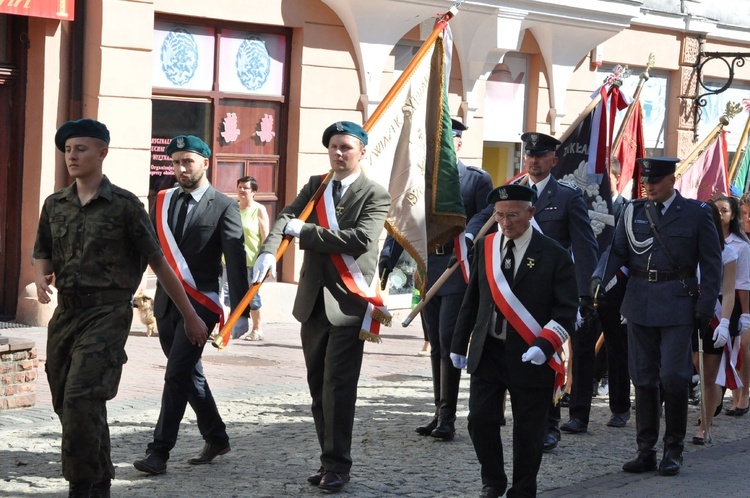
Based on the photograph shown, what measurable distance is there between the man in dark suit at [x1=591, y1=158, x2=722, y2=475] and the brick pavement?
1.13 feet

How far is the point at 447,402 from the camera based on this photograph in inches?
347

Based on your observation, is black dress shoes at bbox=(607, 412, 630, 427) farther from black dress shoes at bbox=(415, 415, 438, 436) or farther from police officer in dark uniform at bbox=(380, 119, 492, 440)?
black dress shoes at bbox=(415, 415, 438, 436)

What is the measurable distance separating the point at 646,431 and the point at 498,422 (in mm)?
1885

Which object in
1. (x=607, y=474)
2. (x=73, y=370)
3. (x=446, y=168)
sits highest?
(x=446, y=168)

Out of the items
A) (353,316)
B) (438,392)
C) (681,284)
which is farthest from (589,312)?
(353,316)

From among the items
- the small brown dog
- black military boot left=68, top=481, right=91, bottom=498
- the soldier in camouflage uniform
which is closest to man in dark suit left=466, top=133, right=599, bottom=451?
the soldier in camouflage uniform

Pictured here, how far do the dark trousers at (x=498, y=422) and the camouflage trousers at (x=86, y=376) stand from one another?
190cm

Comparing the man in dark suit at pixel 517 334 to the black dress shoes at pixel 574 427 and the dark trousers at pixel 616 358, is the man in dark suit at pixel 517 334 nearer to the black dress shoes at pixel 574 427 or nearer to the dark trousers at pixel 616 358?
the black dress shoes at pixel 574 427

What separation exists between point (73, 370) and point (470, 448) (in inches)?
132

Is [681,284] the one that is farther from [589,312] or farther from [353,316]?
[353,316]

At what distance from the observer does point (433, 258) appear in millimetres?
9188

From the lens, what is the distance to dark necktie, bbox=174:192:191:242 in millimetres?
7668

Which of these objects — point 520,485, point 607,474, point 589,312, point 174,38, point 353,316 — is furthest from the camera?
point 174,38

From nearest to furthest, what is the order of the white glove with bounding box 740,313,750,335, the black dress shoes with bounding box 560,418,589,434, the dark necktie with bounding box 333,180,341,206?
the dark necktie with bounding box 333,180,341,206, the black dress shoes with bounding box 560,418,589,434, the white glove with bounding box 740,313,750,335
